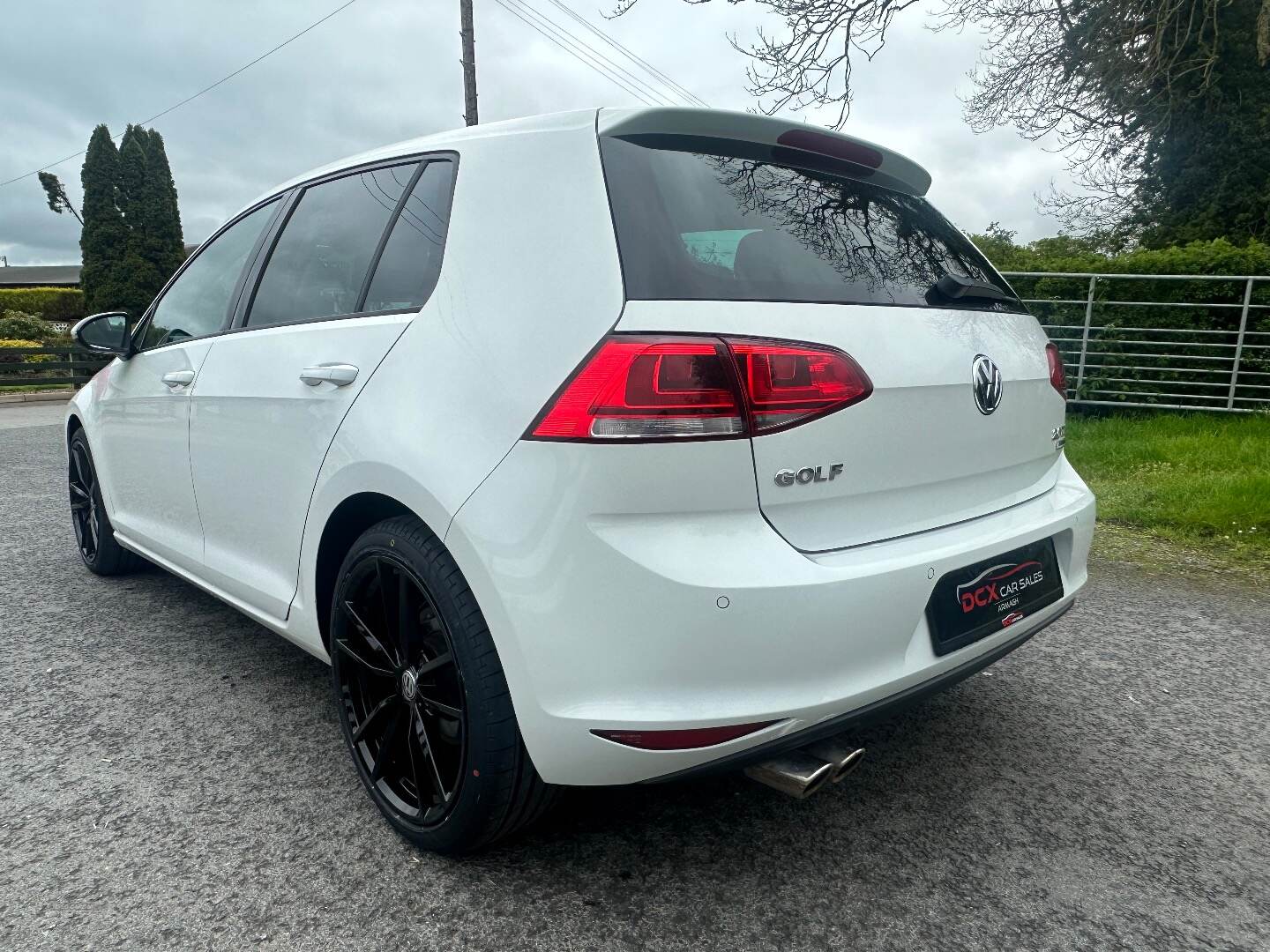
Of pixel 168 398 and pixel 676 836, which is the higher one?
pixel 168 398

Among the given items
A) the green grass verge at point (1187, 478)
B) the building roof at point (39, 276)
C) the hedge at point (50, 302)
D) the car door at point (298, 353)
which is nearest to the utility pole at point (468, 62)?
the green grass verge at point (1187, 478)

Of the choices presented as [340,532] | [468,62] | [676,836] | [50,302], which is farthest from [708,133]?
[50,302]

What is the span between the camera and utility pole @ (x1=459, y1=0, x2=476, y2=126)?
14.6m

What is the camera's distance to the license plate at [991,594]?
1.83m

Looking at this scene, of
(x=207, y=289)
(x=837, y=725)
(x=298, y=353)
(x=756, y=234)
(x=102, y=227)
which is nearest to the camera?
(x=837, y=725)

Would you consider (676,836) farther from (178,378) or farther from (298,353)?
(178,378)

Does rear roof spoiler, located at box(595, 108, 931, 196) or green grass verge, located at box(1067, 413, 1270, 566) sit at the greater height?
rear roof spoiler, located at box(595, 108, 931, 196)

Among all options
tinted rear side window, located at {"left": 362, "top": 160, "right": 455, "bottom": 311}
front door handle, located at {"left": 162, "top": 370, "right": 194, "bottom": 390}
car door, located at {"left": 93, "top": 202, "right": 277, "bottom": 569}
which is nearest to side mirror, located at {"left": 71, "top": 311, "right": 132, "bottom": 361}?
car door, located at {"left": 93, "top": 202, "right": 277, "bottom": 569}

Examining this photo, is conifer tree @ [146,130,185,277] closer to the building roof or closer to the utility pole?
the utility pole

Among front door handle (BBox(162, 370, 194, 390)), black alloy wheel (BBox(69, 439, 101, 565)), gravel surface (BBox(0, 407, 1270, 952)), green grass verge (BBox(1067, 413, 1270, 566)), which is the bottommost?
green grass verge (BBox(1067, 413, 1270, 566))

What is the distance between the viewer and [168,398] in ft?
10.2

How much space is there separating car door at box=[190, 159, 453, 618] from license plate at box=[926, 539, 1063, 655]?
1338 mm

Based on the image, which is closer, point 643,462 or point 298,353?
point 643,462

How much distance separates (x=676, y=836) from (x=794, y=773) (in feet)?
1.74
